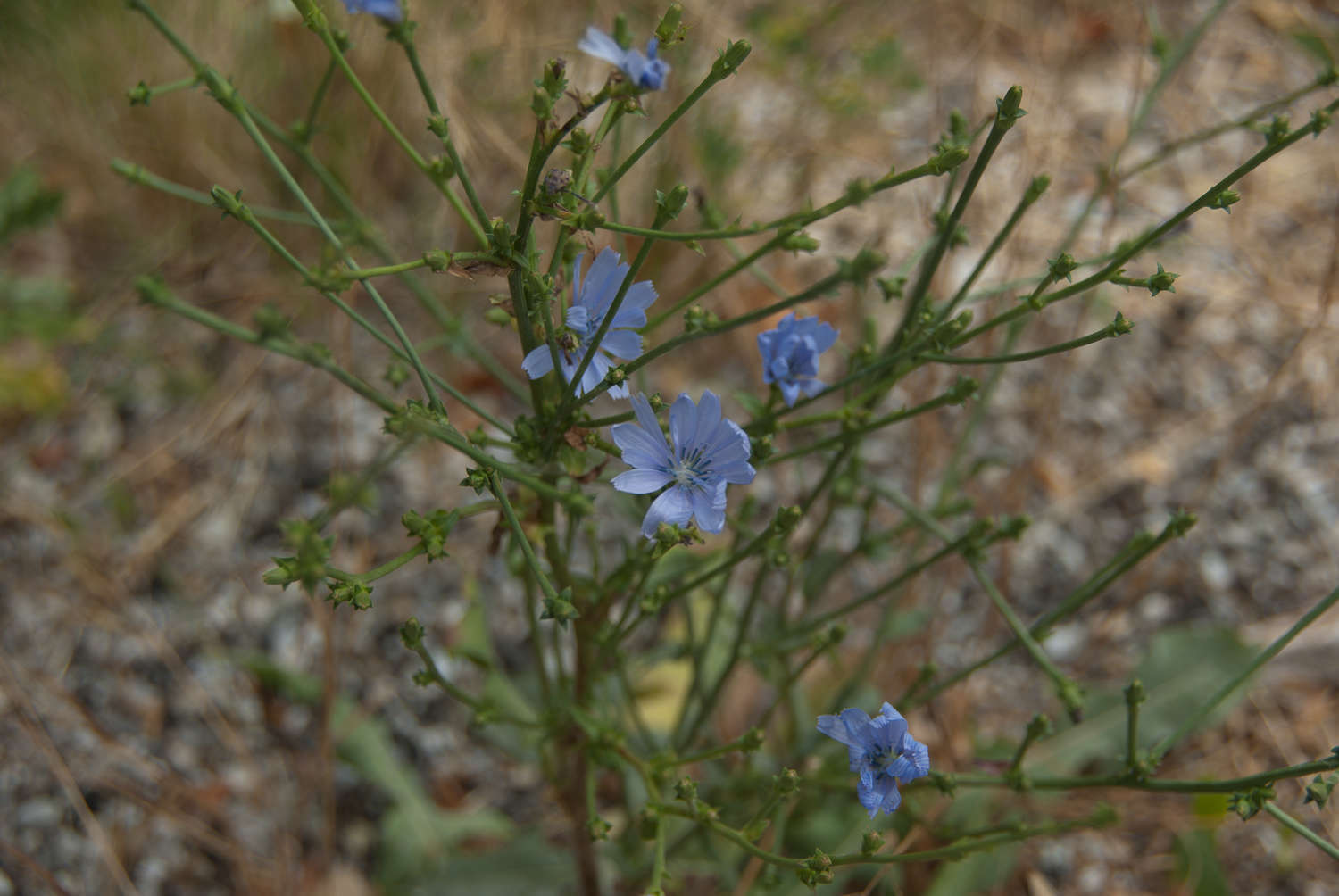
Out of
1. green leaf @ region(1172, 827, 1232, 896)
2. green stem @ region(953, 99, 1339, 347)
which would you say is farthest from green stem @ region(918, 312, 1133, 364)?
green leaf @ region(1172, 827, 1232, 896)

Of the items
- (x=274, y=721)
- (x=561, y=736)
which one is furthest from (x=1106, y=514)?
(x=274, y=721)

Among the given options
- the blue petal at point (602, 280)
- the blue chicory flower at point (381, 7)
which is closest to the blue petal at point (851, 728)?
the blue petal at point (602, 280)

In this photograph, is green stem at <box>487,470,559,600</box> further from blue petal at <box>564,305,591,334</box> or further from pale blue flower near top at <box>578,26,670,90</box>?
pale blue flower near top at <box>578,26,670,90</box>

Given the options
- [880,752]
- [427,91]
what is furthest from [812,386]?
[427,91]

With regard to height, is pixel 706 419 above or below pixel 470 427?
below

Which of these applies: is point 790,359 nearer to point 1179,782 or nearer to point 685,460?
point 685,460

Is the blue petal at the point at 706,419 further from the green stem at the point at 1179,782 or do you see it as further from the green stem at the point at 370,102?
the green stem at the point at 1179,782

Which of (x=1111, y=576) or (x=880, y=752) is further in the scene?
(x=1111, y=576)

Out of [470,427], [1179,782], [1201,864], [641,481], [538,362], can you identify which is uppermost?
[470,427]
